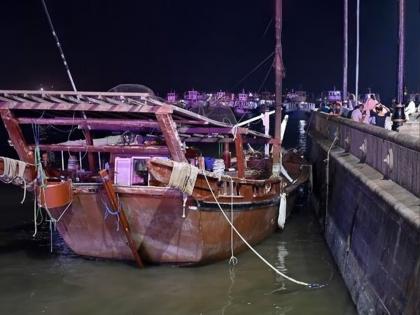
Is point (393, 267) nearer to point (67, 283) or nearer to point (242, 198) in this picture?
point (242, 198)

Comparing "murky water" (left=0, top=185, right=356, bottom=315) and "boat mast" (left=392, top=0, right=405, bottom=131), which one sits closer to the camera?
"murky water" (left=0, top=185, right=356, bottom=315)

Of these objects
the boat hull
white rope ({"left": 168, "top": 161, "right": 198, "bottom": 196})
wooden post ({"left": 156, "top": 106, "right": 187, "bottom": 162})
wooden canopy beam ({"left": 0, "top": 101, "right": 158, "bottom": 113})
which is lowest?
the boat hull

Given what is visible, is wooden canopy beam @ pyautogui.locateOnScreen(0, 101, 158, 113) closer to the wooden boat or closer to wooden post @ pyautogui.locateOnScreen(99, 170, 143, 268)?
the wooden boat

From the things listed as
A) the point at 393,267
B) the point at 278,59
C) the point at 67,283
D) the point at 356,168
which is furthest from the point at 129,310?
the point at 278,59

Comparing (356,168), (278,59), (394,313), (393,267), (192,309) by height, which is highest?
(278,59)

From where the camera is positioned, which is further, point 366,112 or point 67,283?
point 366,112

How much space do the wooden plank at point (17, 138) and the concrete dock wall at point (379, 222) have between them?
690cm

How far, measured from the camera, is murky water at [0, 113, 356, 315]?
31.5ft

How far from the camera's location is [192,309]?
377 inches

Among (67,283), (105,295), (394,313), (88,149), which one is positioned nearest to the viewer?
(394,313)

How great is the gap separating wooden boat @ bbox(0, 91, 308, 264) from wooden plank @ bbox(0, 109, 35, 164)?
0.02 meters

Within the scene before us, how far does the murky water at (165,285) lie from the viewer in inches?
378

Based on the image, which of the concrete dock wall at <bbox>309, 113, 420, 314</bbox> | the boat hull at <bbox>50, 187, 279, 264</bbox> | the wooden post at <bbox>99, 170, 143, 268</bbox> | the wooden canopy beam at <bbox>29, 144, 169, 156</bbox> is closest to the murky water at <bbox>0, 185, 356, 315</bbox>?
the boat hull at <bbox>50, 187, 279, 264</bbox>

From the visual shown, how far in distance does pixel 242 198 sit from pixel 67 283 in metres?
4.12
